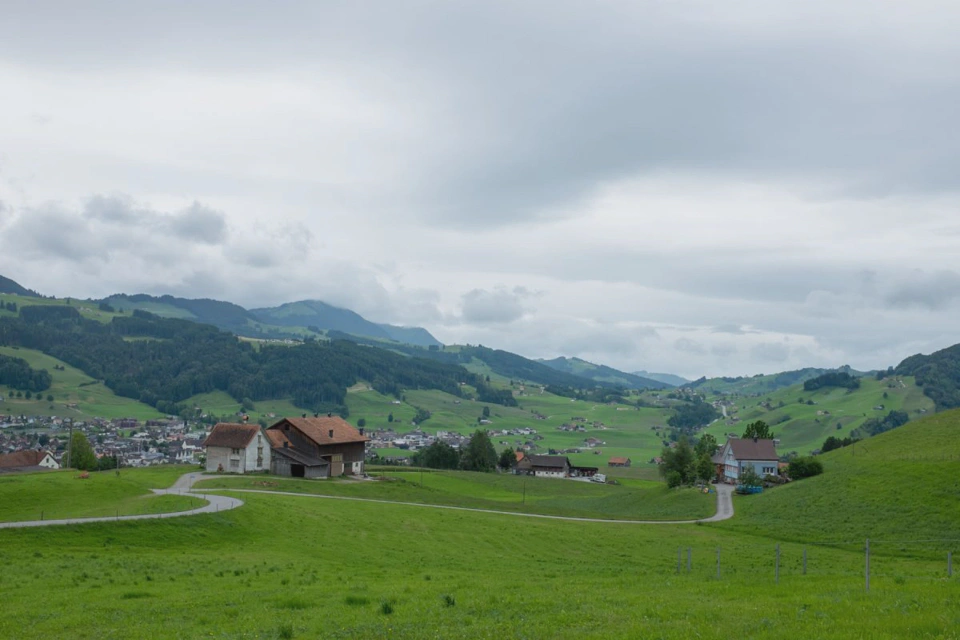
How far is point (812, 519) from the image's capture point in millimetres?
63812

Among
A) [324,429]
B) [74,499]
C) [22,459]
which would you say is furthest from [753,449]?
[22,459]

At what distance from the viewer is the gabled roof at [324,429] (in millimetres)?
100438

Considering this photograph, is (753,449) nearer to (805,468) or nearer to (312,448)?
(805,468)

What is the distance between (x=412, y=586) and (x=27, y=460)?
154m

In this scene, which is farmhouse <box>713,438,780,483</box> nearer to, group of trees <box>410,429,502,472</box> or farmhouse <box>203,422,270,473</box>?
group of trees <box>410,429,502,472</box>

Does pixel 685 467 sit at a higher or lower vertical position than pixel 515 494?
higher

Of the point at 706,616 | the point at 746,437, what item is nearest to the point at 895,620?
the point at 706,616

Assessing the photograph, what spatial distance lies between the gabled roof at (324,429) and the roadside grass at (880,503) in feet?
181

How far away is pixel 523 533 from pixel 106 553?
92.8 feet

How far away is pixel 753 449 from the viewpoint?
13725cm

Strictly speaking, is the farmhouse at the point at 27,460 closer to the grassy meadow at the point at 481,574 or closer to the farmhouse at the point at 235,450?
the farmhouse at the point at 235,450

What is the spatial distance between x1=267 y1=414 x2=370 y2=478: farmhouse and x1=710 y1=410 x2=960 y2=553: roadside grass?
55.0 metres

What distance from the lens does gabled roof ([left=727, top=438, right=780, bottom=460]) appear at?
13575 cm

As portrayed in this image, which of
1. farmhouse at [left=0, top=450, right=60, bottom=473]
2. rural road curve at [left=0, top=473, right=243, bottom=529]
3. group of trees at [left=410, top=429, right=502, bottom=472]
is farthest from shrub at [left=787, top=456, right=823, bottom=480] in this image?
farmhouse at [left=0, top=450, right=60, bottom=473]
